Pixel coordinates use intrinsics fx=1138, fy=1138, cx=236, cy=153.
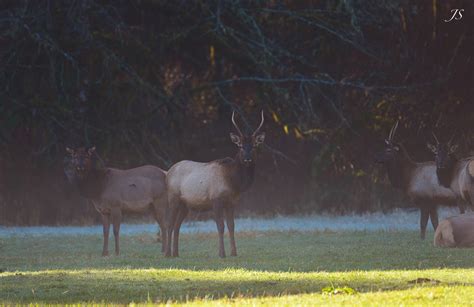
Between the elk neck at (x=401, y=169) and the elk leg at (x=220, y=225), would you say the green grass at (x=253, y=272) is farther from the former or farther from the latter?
the elk neck at (x=401, y=169)

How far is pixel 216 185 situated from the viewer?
1922cm

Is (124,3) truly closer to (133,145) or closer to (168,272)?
(133,145)

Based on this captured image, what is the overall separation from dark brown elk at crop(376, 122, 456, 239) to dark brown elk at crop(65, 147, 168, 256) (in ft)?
17.4

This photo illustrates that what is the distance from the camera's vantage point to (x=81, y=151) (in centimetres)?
2067

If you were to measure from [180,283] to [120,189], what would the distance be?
20.9ft

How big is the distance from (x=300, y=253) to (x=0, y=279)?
19.9 ft

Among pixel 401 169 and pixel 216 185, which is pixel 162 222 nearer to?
pixel 216 185

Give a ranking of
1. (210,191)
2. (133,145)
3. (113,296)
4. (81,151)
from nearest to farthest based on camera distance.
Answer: (113,296) → (210,191) → (81,151) → (133,145)

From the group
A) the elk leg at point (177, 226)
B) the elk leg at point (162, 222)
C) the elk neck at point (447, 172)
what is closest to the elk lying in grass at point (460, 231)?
the elk neck at point (447, 172)

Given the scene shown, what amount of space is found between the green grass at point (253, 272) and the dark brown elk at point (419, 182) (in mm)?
653

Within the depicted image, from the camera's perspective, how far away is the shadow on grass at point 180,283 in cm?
1299

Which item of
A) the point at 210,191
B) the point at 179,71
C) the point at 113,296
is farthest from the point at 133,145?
the point at 113,296

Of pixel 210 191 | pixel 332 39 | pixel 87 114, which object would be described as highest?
pixel 332 39

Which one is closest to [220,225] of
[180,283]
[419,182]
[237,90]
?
[180,283]
